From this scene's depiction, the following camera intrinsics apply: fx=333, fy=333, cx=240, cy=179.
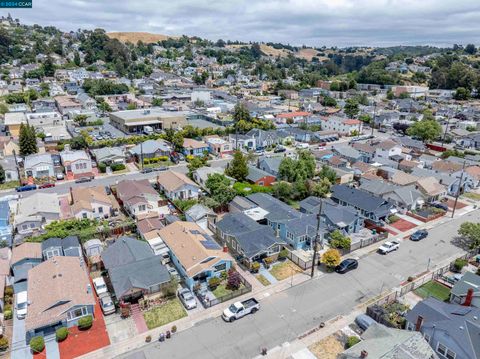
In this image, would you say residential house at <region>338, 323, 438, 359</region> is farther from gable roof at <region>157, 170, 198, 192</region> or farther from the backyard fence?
gable roof at <region>157, 170, 198, 192</region>

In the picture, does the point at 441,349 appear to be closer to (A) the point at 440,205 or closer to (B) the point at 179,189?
(A) the point at 440,205

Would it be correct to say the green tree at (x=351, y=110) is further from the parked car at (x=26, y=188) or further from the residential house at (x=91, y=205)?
the parked car at (x=26, y=188)

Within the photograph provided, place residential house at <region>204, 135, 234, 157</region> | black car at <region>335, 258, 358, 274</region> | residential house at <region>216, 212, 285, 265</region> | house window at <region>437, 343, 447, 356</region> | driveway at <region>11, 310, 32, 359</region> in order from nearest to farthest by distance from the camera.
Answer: house window at <region>437, 343, 447, 356</region>
driveway at <region>11, 310, 32, 359</region>
black car at <region>335, 258, 358, 274</region>
residential house at <region>216, 212, 285, 265</region>
residential house at <region>204, 135, 234, 157</region>

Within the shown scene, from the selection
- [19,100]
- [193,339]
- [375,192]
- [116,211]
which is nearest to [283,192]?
[375,192]

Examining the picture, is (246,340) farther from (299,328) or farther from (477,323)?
(477,323)

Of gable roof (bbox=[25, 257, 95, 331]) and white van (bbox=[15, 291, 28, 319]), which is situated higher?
gable roof (bbox=[25, 257, 95, 331])

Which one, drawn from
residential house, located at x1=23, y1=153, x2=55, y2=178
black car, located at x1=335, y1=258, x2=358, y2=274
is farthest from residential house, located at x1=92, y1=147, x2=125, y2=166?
black car, located at x1=335, y1=258, x2=358, y2=274

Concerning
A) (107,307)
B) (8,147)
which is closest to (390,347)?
(107,307)
